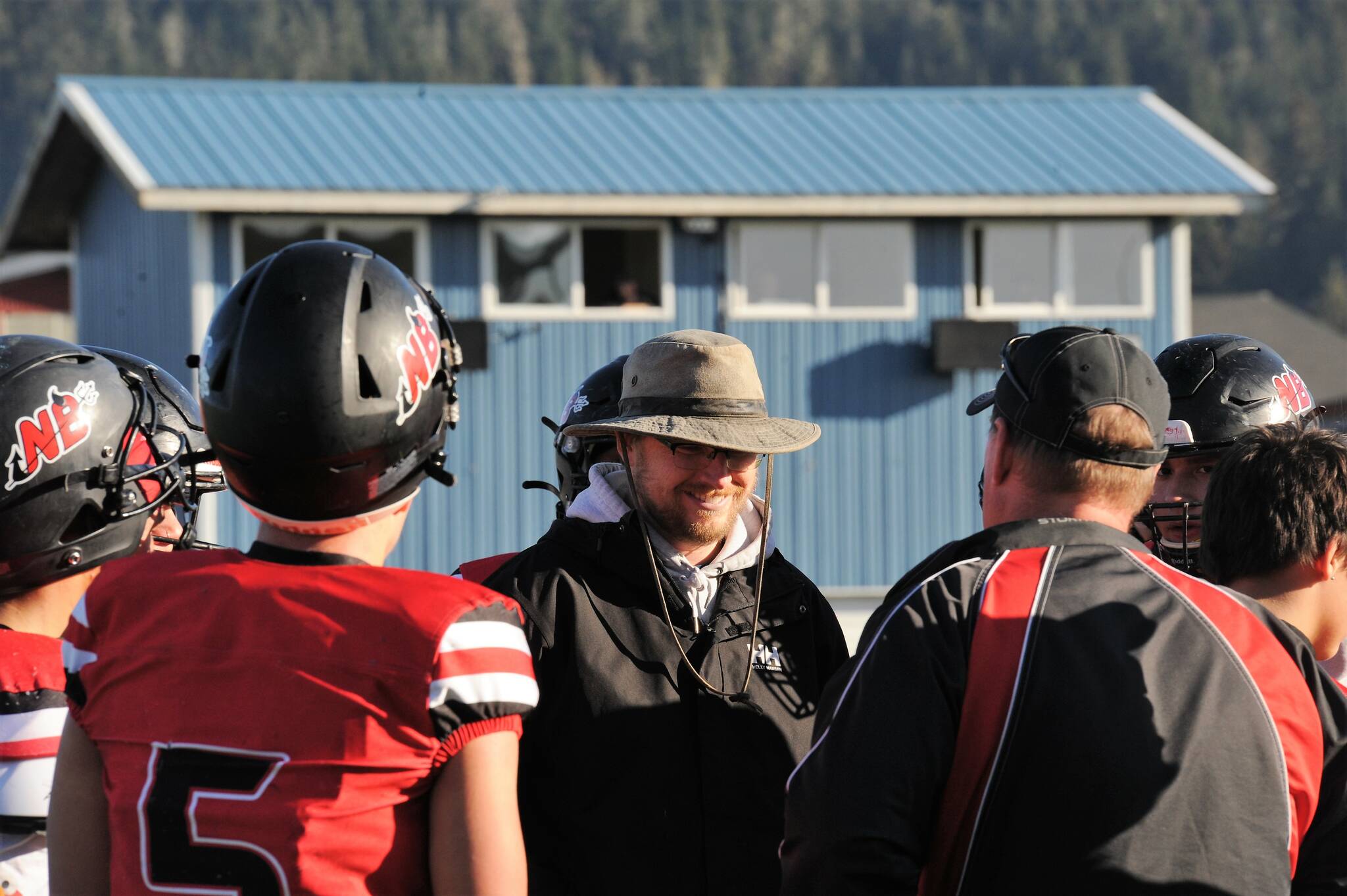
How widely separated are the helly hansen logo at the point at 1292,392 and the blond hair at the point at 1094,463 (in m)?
2.02

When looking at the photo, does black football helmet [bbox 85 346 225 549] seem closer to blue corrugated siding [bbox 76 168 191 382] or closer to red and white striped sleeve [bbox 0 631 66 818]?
red and white striped sleeve [bbox 0 631 66 818]

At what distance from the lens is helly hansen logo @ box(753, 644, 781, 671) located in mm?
3535

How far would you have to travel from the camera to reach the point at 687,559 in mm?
3688

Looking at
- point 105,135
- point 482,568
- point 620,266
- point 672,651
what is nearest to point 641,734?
point 672,651

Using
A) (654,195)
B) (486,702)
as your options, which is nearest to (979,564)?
(486,702)

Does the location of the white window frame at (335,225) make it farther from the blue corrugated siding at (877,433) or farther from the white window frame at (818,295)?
the blue corrugated siding at (877,433)

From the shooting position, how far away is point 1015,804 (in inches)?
101

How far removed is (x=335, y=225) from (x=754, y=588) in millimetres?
15764

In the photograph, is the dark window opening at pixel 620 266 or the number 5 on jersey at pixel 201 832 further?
the dark window opening at pixel 620 266

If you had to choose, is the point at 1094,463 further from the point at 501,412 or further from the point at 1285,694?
the point at 501,412

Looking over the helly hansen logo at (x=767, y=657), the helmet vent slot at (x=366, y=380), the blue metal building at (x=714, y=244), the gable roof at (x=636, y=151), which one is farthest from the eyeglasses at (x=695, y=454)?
the gable roof at (x=636, y=151)

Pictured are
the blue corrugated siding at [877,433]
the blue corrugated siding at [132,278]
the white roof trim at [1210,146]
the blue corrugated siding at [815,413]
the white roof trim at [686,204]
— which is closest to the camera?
the white roof trim at [686,204]

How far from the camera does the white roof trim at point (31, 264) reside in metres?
27.6

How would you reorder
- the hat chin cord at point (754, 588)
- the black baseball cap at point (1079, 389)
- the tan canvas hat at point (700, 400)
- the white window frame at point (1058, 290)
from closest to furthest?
1. the black baseball cap at point (1079, 389)
2. the hat chin cord at point (754, 588)
3. the tan canvas hat at point (700, 400)
4. the white window frame at point (1058, 290)
